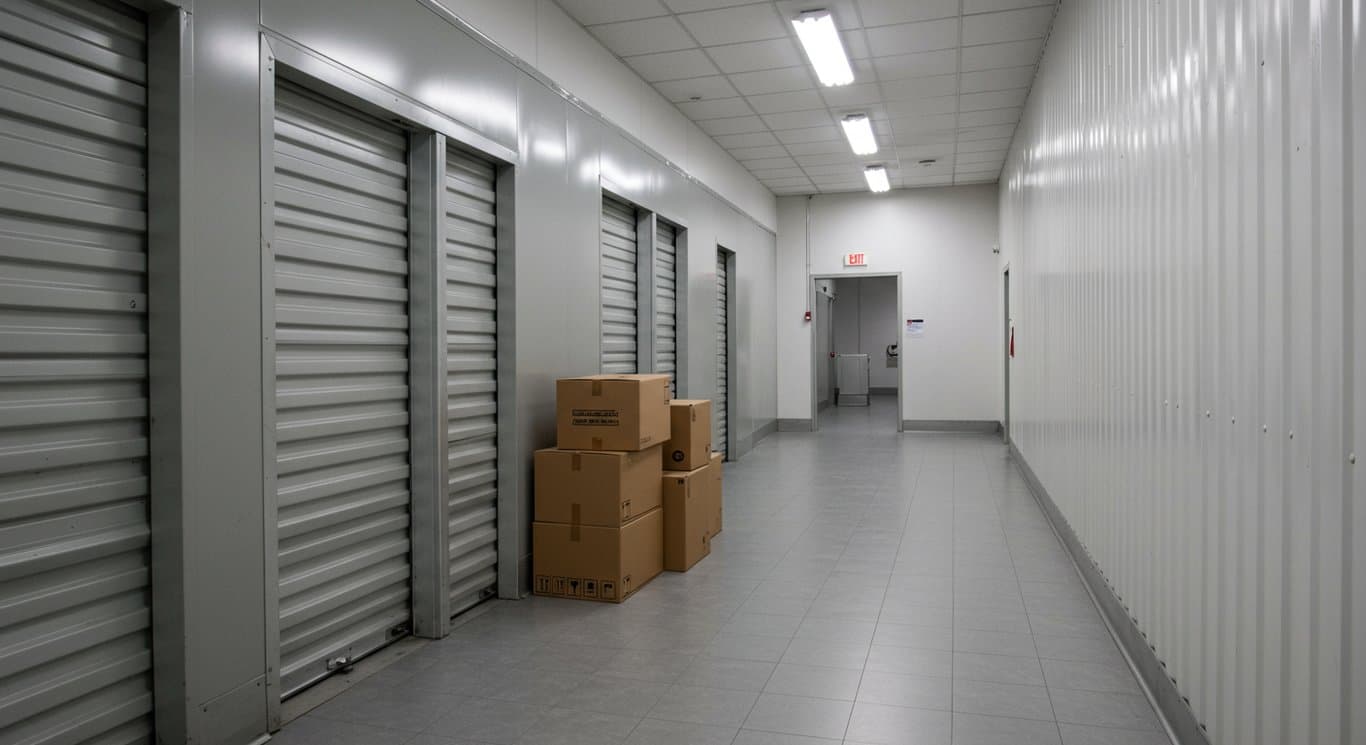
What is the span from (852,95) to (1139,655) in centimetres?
546

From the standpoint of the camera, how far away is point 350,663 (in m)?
3.42

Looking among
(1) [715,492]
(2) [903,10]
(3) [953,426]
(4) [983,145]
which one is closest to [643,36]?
(2) [903,10]

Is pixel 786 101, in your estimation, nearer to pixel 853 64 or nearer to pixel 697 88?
pixel 697 88

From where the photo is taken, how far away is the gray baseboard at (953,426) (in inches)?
475

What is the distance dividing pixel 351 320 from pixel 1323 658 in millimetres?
3267

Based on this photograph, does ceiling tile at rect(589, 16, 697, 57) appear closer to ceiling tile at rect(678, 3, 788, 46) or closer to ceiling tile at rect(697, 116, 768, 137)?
ceiling tile at rect(678, 3, 788, 46)

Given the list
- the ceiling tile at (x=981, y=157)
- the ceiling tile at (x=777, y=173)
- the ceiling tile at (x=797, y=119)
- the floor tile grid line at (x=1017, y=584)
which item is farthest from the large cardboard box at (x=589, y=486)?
the ceiling tile at (x=981, y=157)

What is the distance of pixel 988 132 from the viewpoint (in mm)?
8773

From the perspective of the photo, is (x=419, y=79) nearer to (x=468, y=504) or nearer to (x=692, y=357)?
(x=468, y=504)

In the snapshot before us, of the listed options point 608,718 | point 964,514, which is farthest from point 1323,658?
point 964,514

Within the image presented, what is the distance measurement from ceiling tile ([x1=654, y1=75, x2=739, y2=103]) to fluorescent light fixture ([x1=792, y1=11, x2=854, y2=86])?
31.9 inches

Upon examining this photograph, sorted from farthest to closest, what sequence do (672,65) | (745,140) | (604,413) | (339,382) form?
(745,140) < (672,65) < (604,413) < (339,382)

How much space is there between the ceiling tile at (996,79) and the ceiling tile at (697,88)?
77.2 inches

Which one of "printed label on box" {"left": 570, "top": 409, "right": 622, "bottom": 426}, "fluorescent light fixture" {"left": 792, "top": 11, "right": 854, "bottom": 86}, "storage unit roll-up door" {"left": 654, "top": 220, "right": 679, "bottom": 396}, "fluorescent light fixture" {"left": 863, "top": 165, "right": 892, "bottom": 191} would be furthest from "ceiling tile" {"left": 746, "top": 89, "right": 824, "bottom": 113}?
"printed label on box" {"left": 570, "top": 409, "right": 622, "bottom": 426}
